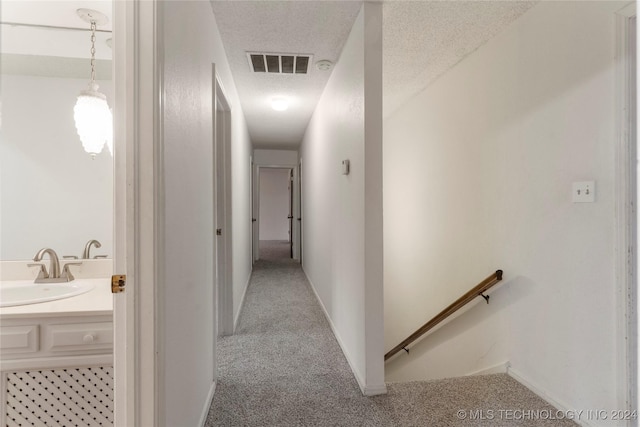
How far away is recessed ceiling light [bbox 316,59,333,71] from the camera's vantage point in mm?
Answer: 2524

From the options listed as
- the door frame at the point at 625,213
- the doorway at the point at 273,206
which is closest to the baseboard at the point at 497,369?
the door frame at the point at 625,213

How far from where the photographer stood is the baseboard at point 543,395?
5.28ft

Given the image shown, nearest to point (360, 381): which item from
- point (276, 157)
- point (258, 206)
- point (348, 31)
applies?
point (348, 31)

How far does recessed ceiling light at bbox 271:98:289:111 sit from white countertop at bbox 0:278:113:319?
2.64m

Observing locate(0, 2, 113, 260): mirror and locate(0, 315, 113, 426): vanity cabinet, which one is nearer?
locate(0, 315, 113, 426): vanity cabinet

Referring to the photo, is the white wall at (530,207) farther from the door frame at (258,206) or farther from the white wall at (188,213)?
the door frame at (258,206)

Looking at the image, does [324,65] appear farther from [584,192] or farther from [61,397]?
[61,397]

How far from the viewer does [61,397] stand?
3.92ft

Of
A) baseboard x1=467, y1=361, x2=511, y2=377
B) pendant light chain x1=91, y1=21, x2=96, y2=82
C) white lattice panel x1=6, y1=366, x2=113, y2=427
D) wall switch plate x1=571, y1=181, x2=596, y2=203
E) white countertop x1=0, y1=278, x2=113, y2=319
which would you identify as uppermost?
pendant light chain x1=91, y1=21, x2=96, y2=82

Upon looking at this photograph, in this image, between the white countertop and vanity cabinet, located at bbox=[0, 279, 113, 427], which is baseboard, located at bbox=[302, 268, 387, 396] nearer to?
vanity cabinet, located at bbox=[0, 279, 113, 427]

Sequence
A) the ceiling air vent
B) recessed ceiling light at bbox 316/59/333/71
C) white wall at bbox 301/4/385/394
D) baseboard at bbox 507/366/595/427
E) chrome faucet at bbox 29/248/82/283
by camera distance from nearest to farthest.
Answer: chrome faucet at bbox 29/248/82/283, baseboard at bbox 507/366/595/427, white wall at bbox 301/4/385/394, the ceiling air vent, recessed ceiling light at bbox 316/59/333/71

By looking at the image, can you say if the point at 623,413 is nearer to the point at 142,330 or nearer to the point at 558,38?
the point at 558,38

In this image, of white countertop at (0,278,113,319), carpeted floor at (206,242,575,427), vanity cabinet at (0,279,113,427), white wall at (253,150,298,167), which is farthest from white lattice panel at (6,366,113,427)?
A: white wall at (253,150,298,167)

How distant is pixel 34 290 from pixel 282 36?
2.07m
